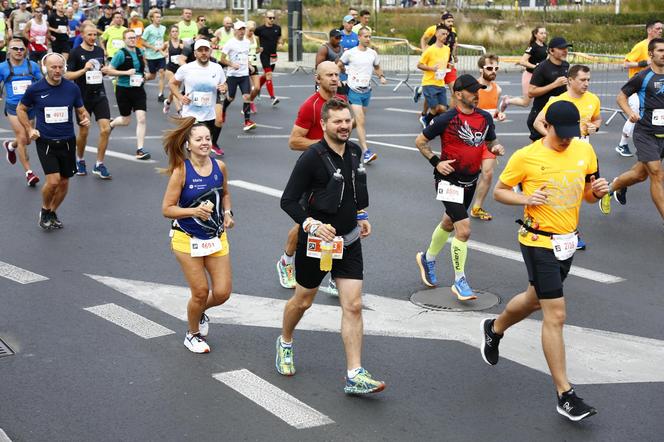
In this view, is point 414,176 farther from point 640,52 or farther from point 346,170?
point 346,170

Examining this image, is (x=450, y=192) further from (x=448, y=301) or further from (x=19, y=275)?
(x=19, y=275)

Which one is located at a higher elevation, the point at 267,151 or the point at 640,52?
the point at 640,52

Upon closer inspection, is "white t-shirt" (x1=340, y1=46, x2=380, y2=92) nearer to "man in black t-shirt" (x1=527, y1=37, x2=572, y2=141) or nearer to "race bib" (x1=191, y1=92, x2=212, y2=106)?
"race bib" (x1=191, y1=92, x2=212, y2=106)

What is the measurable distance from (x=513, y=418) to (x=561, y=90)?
750 cm

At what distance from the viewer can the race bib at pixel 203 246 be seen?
23.1 ft

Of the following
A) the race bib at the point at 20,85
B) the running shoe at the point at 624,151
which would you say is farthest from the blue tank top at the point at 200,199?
the running shoe at the point at 624,151

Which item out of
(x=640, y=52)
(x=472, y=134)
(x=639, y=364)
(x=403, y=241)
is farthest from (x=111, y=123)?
(x=639, y=364)

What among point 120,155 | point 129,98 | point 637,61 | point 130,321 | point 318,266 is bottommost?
point 120,155

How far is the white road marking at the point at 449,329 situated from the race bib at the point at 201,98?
5.34m

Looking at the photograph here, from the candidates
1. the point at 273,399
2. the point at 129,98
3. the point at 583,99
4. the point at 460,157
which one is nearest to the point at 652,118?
the point at 583,99

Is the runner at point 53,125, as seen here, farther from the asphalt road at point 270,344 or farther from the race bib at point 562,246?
the race bib at point 562,246

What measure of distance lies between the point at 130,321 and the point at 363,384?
2422mm

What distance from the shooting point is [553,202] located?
633 cm

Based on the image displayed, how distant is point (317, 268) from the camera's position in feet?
21.2
